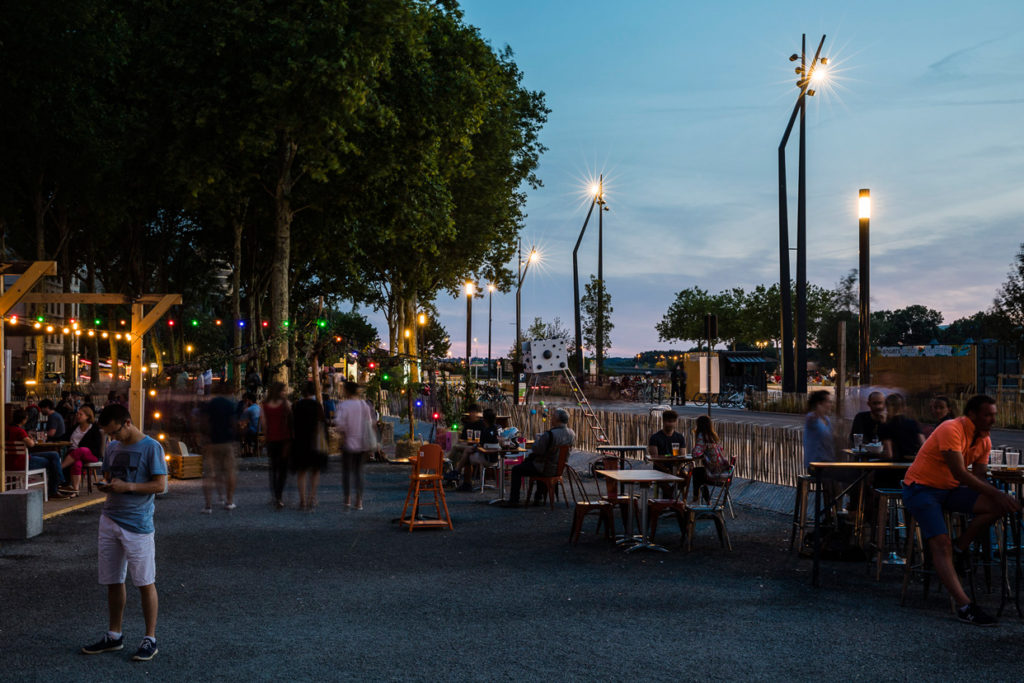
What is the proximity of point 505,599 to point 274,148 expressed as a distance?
22.3 m

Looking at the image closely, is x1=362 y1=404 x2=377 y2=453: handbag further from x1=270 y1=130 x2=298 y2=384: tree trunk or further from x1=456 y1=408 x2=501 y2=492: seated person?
x1=270 y1=130 x2=298 y2=384: tree trunk

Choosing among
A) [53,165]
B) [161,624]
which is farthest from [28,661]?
[53,165]

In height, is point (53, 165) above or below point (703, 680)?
above

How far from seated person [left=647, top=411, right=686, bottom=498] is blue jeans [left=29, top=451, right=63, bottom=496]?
9818 millimetres

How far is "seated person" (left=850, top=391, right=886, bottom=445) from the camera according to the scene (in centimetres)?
1169

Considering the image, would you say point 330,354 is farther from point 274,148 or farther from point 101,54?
point 101,54

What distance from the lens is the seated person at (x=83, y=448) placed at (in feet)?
53.5

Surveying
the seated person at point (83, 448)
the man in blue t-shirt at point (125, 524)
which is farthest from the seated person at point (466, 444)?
the man in blue t-shirt at point (125, 524)

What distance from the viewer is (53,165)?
1240 inches

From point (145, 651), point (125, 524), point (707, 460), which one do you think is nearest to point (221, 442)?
point (707, 460)

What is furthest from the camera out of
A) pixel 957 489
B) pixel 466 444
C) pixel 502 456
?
pixel 466 444

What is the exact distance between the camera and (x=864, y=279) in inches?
→ 612

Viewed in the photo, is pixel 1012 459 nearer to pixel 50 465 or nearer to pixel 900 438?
pixel 900 438

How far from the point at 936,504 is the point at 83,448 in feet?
45.6
